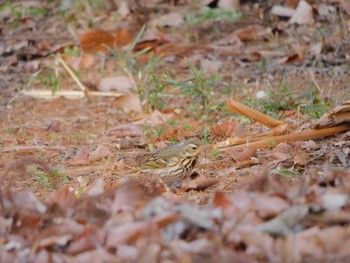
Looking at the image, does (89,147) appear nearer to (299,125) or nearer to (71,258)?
(299,125)

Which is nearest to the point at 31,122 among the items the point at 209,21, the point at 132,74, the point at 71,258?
the point at 132,74

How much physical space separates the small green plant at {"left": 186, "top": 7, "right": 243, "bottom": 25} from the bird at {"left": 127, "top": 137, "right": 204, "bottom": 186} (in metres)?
4.53

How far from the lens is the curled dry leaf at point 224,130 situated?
712 cm

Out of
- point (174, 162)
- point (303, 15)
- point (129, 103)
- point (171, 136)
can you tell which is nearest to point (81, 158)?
point (171, 136)

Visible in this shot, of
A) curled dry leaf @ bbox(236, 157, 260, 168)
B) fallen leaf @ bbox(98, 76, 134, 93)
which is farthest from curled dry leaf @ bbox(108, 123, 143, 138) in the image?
curled dry leaf @ bbox(236, 157, 260, 168)

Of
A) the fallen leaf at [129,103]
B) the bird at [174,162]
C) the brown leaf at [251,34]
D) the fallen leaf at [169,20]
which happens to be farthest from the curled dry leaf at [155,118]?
the fallen leaf at [169,20]

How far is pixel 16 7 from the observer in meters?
11.6

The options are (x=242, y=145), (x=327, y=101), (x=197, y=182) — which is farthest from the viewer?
(x=327, y=101)

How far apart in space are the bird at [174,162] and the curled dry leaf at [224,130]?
0.82 m

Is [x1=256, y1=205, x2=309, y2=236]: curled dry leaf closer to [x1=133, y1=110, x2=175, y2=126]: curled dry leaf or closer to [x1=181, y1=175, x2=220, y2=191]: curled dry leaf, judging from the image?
[x1=181, y1=175, x2=220, y2=191]: curled dry leaf

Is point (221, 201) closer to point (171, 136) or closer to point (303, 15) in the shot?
point (171, 136)

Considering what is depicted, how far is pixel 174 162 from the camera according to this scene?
20.4ft

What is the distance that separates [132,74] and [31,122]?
1063 millimetres

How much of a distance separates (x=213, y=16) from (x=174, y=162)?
4.90m
